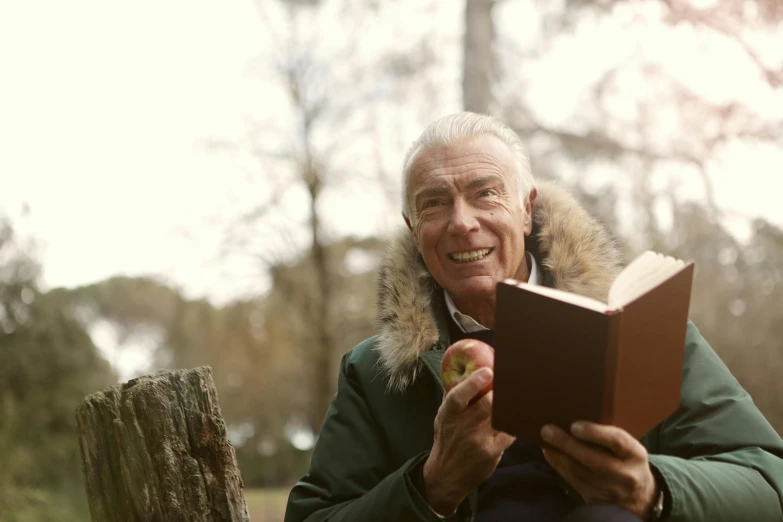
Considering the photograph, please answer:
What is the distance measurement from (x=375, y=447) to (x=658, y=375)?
3.04 feet

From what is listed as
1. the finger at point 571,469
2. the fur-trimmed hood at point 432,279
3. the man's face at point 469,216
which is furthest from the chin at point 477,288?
the finger at point 571,469

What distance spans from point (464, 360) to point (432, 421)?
0.44 metres

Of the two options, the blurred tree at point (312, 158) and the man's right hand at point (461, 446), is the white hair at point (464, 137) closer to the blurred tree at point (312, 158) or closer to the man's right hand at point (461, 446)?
the man's right hand at point (461, 446)

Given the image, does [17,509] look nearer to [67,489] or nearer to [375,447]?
[67,489]

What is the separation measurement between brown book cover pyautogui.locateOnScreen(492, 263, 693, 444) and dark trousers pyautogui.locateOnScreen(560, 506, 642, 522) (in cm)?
18

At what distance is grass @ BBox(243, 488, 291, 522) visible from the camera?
490 inches

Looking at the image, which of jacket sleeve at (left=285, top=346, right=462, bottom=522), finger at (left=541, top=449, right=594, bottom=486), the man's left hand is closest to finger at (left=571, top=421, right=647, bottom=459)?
the man's left hand

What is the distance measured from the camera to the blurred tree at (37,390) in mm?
6465

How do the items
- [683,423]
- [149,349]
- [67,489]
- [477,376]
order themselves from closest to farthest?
[477,376] < [683,423] < [67,489] < [149,349]

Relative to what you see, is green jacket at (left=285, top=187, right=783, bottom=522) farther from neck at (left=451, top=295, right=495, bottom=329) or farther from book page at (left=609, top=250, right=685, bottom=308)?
book page at (left=609, top=250, right=685, bottom=308)

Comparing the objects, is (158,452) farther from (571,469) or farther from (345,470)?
(571,469)

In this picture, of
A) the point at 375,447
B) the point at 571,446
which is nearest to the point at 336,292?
the point at 375,447

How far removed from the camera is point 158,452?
6.42ft

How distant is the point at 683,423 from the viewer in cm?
199
